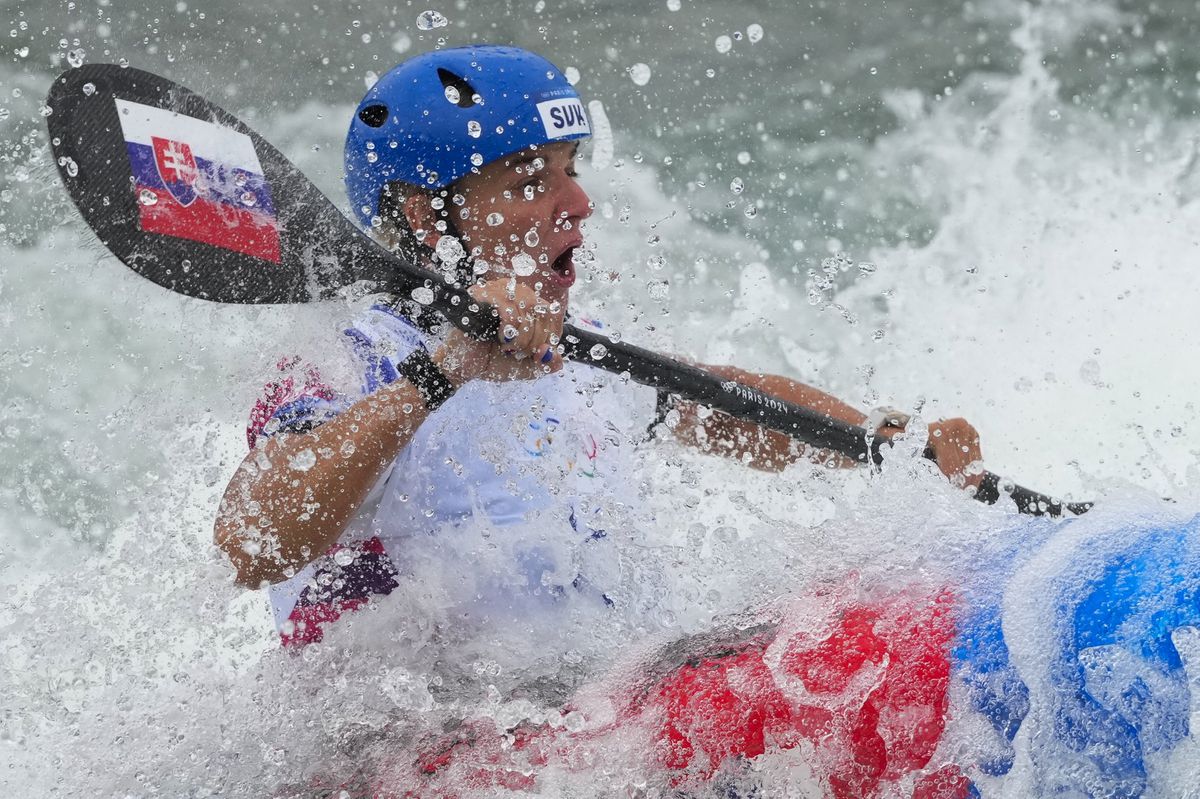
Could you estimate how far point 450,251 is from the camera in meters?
1.99

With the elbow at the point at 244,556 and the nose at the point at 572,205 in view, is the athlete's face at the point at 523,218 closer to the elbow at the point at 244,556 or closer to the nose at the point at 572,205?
the nose at the point at 572,205

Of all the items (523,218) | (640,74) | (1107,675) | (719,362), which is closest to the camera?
(1107,675)

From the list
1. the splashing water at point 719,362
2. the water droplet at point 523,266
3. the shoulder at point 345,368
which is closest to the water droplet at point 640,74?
the splashing water at point 719,362

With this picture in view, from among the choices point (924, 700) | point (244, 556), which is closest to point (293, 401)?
point (244, 556)

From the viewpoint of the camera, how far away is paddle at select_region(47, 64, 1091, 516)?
70.5 inches

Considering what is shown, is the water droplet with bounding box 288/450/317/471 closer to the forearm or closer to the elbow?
the forearm

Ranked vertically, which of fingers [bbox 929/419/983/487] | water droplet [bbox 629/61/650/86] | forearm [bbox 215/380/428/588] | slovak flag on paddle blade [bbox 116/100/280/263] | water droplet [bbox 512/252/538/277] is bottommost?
forearm [bbox 215/380/428/588]

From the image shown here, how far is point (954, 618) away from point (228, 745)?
3.37 feet

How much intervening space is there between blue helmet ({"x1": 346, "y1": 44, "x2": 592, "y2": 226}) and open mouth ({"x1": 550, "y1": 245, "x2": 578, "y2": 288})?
19 centimetres

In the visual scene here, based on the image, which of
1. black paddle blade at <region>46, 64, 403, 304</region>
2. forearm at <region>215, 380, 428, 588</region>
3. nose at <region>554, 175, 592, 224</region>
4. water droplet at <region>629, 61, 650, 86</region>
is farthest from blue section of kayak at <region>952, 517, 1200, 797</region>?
water droplet at <region>629, 61, 650, 86</region>

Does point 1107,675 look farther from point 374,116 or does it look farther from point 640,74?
point 640,74

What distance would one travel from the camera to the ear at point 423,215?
201 centimetres

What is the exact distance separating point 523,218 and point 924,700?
96cm

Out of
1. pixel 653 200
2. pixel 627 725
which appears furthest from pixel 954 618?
pixel 653 200
